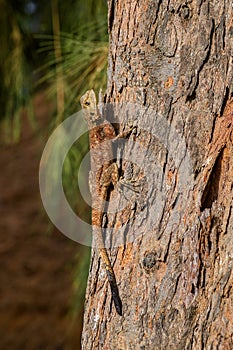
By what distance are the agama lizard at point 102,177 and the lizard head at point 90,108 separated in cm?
5

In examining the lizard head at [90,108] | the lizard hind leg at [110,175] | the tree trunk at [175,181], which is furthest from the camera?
the lizard head at [90,108]

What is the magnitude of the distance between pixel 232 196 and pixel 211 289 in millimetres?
166

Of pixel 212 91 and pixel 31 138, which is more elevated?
pixel 212 91

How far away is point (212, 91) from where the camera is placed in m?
1.38

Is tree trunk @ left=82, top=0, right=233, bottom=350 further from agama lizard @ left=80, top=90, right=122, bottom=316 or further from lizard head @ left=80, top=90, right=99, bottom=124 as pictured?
lizard head @ left=80, top=90, right=99, bottom=124

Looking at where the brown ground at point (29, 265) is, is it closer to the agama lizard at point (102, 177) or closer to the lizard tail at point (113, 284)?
the agama lizard at point (102, 177)

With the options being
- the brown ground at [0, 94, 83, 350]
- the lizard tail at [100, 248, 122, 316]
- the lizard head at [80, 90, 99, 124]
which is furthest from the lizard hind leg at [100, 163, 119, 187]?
the brown ground at [0, 94, 83, 350]

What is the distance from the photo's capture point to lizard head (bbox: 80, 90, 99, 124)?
1.80 m

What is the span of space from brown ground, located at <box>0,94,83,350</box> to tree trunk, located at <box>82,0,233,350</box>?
308cm

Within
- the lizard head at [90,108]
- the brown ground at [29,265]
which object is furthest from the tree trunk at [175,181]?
the brown ground at [29,265]

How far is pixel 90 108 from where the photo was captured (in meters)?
1.85

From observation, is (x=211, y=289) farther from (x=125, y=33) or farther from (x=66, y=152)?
(x=66, y=152)

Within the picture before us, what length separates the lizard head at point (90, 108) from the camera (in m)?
1.80

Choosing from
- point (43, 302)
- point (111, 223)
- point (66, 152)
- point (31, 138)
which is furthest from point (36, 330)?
point (111, 223)
